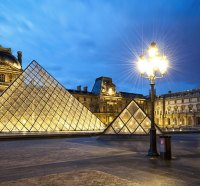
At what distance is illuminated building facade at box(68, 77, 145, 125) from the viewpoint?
63.2 metres

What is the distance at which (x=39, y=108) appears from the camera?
23.0m

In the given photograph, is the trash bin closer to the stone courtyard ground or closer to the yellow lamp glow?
the stone courtyard ground

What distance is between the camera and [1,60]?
53.0 meters

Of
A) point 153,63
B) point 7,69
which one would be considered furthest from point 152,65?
point 7,69

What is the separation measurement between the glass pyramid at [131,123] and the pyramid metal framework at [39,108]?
6.36 metres

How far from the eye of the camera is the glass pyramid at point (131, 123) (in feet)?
58.4

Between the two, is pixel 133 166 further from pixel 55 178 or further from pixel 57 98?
pixel 57 98

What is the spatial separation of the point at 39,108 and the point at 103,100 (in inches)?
1705

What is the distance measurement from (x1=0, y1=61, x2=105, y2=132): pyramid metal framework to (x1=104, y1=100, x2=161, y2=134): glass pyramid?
636cm

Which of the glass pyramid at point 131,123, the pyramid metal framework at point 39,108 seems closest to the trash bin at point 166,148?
the glass pyramid at point 131,123

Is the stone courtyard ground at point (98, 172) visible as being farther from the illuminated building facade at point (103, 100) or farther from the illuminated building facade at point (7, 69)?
the illuminated building facade at point (103, 100)

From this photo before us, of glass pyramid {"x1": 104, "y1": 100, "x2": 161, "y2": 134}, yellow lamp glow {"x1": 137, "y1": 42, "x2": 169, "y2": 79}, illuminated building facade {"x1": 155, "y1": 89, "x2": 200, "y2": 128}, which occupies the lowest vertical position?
glass pyramid {"x1": 104, "y1": 100, "x2": 161, "y2": 134}

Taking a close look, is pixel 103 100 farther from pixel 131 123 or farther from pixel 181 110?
pixel 131 123

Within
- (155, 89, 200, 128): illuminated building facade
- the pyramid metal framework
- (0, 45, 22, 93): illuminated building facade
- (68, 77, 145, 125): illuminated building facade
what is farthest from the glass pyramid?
(155, 89, 200, 128): illuminated building facade
